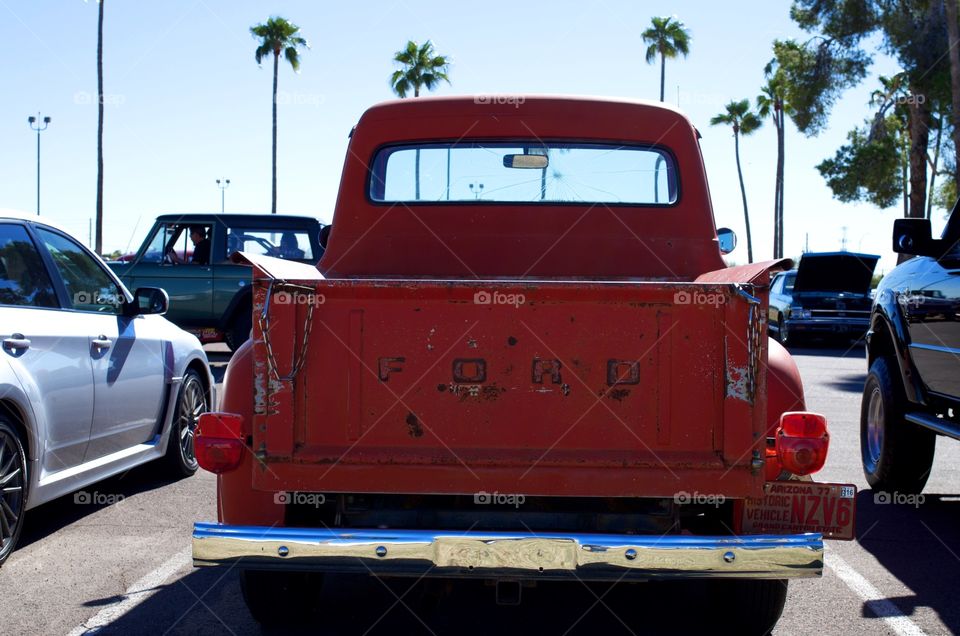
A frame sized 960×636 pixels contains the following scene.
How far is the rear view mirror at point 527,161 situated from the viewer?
5.58 meters

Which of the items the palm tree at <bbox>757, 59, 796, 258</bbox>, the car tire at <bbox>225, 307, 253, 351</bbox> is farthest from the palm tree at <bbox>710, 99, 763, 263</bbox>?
the car tire at <bbox>225, 307, 253, 351</bbox>

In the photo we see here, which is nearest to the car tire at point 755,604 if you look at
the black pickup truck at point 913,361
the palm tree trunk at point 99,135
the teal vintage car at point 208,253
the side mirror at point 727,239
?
the side mirror at point 727,239

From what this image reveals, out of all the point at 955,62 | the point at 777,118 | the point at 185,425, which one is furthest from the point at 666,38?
the point at 185,425

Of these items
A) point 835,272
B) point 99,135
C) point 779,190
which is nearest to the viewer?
point 835,272

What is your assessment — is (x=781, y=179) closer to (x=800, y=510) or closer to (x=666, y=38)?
(x=666, y=38)

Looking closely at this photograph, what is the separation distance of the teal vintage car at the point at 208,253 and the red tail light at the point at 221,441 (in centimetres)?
1054

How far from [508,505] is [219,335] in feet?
37.7

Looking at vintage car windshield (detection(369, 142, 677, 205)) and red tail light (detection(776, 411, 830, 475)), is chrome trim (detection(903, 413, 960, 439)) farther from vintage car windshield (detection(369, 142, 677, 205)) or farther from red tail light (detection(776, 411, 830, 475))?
red tail light (detection(776, 411, 830, 475))

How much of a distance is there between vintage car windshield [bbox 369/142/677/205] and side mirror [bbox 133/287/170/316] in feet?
6.16

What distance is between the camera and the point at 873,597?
4.70m

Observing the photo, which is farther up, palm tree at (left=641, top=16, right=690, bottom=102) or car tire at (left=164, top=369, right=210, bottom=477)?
palm tree at (left=641, top=16, right=690, bottom=102)

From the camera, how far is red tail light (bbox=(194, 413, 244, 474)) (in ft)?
11.6

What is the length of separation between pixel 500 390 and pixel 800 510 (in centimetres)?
114

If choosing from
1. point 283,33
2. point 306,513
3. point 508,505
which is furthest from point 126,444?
point 283,33
